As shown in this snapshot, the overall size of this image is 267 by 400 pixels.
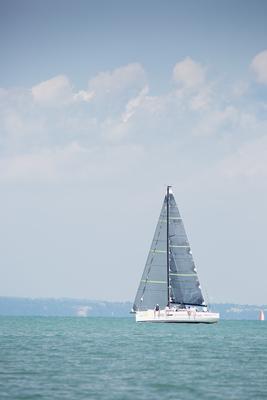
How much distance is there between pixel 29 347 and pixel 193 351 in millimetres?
14587

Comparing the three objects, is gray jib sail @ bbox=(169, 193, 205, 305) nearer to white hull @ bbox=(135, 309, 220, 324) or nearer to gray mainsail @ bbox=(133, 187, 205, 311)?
gray mainsail @ bbox=(133, 187, 205, 311)

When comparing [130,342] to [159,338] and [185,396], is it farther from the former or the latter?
[185,396]

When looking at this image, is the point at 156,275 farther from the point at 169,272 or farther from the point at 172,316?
the point at 172,316

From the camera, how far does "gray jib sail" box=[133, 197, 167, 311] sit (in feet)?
432

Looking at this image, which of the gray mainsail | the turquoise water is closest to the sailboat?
the gray mainsail

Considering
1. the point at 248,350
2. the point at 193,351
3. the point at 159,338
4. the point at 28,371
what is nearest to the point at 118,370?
the point at 28,371

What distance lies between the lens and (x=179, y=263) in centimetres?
13188

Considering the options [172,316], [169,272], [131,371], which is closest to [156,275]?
[169,272]

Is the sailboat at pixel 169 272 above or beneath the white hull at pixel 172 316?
above

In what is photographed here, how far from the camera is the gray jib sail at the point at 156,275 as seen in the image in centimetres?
13162

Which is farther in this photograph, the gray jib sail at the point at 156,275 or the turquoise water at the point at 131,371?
the gray jib sail at the point at 156,275

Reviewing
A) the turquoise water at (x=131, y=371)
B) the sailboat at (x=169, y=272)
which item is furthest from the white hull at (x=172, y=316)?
the turquoise water at (x=131, y=371)

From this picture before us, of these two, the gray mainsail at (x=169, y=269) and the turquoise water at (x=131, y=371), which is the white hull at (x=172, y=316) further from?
the turquoise water at (x=131, y=371)

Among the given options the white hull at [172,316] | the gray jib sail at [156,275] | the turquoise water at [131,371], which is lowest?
the turquoise water at [131,371]
